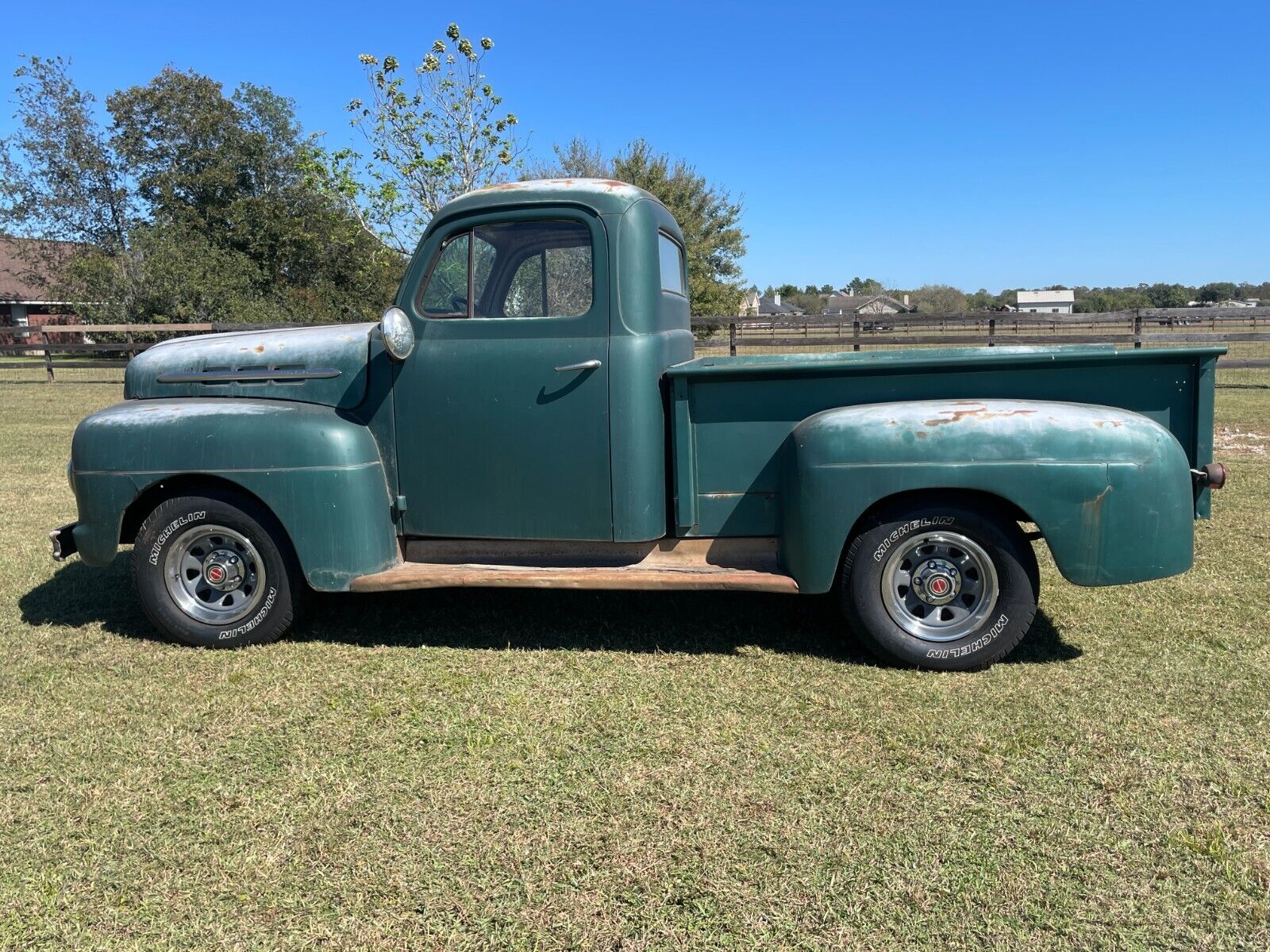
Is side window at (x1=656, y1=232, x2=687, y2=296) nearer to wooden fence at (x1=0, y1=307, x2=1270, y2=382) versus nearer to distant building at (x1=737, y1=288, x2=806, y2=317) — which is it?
wooden fence at (x1=0, y1=307, x2=1270, y2=382)

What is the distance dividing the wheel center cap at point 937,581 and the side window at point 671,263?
176 cm

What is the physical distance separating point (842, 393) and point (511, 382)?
1.46 meters

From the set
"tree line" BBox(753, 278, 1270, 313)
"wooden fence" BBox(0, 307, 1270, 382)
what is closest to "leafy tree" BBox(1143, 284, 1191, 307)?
"tree line" BBox(753, 278, 1270, 313)

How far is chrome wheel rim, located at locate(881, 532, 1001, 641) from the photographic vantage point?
3738 mm

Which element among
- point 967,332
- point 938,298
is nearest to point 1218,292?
point 938,298

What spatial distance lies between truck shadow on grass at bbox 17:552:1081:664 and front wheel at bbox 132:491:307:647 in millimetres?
294

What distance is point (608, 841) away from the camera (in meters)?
2.67

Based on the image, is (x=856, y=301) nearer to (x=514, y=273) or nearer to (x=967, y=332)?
(x=967, y=332)

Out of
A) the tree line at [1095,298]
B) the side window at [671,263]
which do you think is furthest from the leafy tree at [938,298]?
the side window at [671,263]

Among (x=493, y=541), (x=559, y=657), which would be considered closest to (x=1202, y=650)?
(x=559, y=657)

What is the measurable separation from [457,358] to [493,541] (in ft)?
2.87

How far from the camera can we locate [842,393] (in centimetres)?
388

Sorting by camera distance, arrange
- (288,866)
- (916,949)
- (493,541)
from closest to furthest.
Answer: (916,949)
(288,866)
(493,541)

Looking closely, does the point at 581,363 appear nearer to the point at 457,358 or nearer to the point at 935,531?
the point at 457,358
